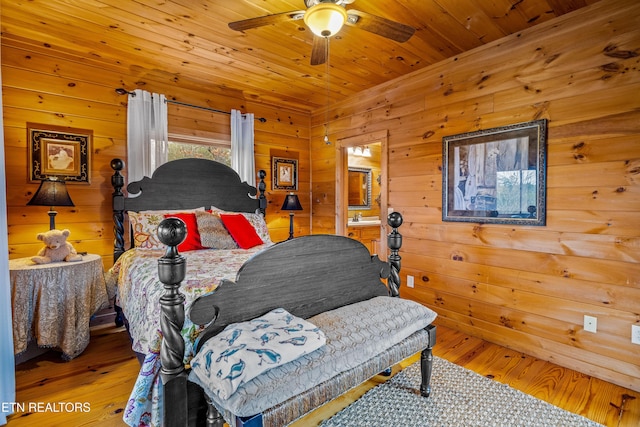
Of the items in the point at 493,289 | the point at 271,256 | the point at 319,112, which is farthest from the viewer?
the point at 319,112

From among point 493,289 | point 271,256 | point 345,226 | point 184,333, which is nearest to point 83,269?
point 184,333

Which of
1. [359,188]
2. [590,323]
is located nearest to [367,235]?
[359,188]

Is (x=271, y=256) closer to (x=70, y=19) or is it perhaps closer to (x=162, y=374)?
(x=162, y=374)

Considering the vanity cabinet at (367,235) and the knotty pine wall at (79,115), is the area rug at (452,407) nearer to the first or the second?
the vanity cabinet at (367,235)

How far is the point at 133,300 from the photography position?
82.4 inches

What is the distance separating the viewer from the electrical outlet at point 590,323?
2313 mm

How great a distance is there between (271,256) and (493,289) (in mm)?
2169

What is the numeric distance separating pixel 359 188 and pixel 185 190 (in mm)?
3063

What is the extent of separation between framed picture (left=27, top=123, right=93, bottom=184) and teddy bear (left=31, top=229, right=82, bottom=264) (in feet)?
2.38

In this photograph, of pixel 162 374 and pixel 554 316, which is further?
pixel 554 316

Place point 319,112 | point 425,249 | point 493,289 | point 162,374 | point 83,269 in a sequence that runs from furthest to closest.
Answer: point 319,112 < point 425,249 < point 493,289 < point 83,269 < point 162,374

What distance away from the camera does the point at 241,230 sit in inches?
126

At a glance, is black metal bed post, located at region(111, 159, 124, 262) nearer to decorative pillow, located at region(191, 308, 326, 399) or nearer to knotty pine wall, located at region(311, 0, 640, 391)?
decorative pillow, located at region(191, 308, 326, 399)

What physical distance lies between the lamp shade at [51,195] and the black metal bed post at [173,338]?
6.49 ft
